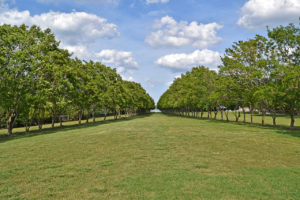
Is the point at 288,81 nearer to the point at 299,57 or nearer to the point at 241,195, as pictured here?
the point at 299,57

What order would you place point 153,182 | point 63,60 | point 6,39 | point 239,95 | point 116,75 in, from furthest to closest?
point 116,75
point 239,95
point 63,60
point 6,39
point 153,182

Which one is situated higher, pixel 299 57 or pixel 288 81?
pixel 299 57

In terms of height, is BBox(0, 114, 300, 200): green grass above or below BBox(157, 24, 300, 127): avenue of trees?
below

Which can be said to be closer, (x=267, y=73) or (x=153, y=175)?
(x=153, y=175)

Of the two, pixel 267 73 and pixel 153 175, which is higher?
pixel 267 73

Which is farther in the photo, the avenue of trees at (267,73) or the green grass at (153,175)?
the avenue of trees at (267,73)

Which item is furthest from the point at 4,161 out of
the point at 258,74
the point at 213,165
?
the point at 258,74

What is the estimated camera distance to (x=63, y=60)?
35031 mm

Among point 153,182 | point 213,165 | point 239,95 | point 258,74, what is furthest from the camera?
point 239,95

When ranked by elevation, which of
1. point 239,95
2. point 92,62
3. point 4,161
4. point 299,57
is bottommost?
point 4,161

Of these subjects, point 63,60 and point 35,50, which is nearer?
point 35,50

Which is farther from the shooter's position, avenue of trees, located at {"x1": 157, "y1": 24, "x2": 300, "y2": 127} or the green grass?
avenue of trees, located at {"x1": 157, "y1": 24, "x2": 300, "y2": 127}

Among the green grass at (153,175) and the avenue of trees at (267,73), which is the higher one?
the avenue of trees at (267,73)

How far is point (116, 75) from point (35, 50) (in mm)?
31917
